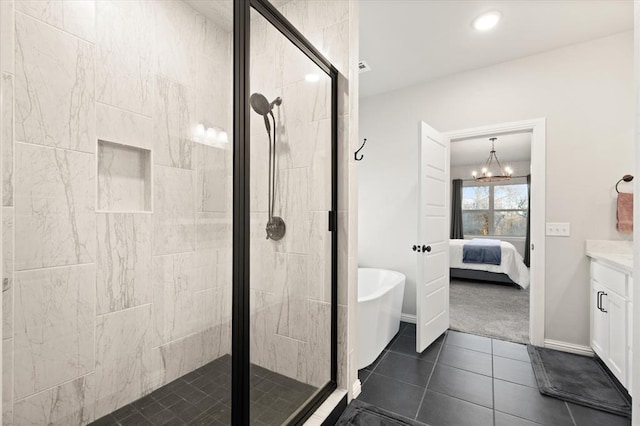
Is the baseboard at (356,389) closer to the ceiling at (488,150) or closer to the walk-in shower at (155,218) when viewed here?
the walk-in shower at (155,218)

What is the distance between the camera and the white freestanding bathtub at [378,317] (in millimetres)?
2240

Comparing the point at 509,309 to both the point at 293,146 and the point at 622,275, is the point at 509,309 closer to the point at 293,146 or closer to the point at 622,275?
the point at 622,275

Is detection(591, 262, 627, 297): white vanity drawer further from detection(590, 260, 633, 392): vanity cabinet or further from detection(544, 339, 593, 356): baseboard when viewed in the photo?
detection(544, 339, 593, 356): baseboard

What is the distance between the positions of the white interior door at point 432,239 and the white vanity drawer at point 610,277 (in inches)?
44.7

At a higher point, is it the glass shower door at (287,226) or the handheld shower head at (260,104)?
the handheld shower head at (260,104)

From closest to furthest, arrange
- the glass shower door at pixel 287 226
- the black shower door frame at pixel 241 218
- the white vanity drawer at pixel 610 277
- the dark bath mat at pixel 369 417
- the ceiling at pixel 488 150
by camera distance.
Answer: the black shower door frame at pixel 241 218 → the glass shower door at pixel 287 226 → the dark bath mat at pixel 369 417 → the white vanity drawer at pixel 610 277 → the ceiling at pixel 488 150

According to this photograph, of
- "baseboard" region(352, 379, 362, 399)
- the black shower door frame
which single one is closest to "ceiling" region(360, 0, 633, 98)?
the black shower door frame

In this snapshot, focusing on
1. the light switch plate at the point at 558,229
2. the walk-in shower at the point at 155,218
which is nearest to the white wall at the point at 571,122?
the light switch plate at the point at 558,229

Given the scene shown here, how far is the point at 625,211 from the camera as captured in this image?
2334 mm

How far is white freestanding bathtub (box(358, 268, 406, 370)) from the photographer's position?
224 centimetres

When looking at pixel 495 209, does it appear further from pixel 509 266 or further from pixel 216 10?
pixel 216 10

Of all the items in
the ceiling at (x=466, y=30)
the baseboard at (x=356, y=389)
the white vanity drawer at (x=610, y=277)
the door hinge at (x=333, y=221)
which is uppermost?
the ceiling at (x=466, y=30)

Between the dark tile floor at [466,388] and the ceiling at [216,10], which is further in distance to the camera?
the ceiling at [216,10]

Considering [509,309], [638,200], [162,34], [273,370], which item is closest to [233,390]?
[273,370]
